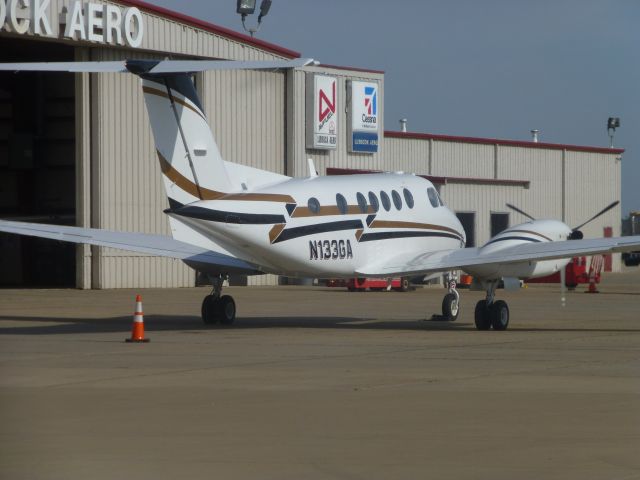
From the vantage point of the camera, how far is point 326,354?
17172mm

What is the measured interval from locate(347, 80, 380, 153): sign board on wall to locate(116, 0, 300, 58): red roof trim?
3029mm

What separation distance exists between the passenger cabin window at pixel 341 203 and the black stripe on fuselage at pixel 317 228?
213mm

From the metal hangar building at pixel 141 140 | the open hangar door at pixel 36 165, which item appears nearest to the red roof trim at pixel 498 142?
the metal hangar building at pixel 141 140

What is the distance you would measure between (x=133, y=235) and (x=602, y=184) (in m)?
47.7

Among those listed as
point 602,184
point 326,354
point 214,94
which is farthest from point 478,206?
point 326,354

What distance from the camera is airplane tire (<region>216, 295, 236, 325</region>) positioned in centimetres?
2334

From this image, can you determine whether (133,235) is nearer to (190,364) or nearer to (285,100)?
(190,364)

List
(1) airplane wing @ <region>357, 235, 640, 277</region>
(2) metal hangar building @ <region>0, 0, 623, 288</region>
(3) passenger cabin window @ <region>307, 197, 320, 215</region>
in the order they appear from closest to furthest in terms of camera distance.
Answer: (1) airplane wing @ <region>357, 235, 640, 277</region>, (3) passenger cabin window @ <region>307, 197, 320, 215</region>, (2) metal hangar building @ <region>0, 0, 623, 288</region>

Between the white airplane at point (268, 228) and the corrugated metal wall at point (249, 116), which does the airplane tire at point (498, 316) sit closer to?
the white airplane at point (268, 228)

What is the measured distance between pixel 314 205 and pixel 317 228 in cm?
43

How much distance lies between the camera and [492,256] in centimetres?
2191

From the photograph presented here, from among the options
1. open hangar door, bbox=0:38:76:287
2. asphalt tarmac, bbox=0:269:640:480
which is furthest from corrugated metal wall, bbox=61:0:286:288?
asphalt tarmac, bbox=0:269:640:480

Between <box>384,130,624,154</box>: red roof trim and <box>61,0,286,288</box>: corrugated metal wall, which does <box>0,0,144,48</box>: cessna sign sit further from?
<box>384,130,624,154</box>: red roof trim

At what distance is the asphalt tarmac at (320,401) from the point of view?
28.2ft
